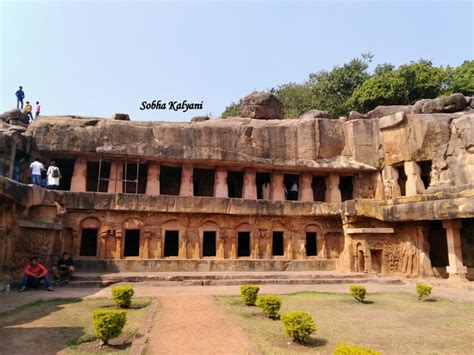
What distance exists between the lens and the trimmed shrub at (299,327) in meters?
6.67

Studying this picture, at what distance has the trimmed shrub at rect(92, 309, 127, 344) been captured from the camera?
6289mm

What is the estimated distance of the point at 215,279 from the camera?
1481 centimetres

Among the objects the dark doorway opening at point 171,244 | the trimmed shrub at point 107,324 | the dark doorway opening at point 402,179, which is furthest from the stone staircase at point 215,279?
the trimmed shrub at point 107,324

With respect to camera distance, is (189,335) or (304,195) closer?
(189,335)

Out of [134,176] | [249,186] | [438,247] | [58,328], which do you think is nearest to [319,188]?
[249,186]

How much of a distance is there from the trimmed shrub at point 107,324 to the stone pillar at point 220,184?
13706 millimetres

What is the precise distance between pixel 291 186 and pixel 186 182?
7.76m

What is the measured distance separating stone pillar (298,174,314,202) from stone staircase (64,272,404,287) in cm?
586

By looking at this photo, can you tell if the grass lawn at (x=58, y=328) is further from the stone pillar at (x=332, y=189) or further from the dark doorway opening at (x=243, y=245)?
the stone pillar at (x=332, y=189)

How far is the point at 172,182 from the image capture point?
22844 mm

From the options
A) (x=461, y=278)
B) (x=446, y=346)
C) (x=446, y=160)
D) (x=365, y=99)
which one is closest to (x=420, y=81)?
(x=365, y=99)

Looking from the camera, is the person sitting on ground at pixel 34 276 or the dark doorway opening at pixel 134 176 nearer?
the person sitting on ground at pixel 34 276

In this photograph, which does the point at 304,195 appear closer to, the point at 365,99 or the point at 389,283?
the point at 389,283

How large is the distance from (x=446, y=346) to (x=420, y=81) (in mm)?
31083
